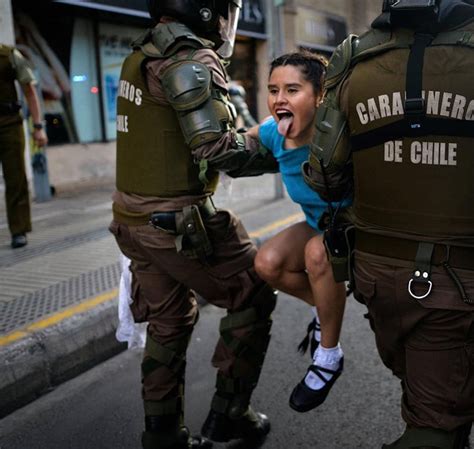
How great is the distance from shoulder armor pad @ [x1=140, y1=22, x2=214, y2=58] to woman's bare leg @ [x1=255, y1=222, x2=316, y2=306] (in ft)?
2.82

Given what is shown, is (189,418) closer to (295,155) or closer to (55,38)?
(295,155)

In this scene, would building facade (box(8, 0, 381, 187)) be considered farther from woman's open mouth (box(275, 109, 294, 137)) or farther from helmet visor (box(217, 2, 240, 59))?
woman's open mouth (box(275, 109, 294, 137))

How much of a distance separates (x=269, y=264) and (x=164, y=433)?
82 centimetres

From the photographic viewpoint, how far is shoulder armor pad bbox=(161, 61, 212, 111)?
2.20m

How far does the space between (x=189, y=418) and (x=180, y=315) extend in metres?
0.76

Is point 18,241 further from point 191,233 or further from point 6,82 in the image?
point 191,233

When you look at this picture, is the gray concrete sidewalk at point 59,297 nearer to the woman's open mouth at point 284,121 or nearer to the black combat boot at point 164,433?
the woman's open mouth at point 284,121

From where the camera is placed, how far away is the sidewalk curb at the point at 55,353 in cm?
320

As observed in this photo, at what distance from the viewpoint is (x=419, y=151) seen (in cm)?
168

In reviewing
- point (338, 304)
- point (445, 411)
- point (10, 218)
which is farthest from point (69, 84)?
point (445, 411)

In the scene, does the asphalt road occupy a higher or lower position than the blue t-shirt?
lower

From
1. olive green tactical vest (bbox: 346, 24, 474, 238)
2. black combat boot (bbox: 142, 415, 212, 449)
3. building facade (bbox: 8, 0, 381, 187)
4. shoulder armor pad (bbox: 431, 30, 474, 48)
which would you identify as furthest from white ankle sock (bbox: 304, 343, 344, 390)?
building facade (bbox: 8, 0, 381, 187)

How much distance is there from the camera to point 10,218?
5.60 metres

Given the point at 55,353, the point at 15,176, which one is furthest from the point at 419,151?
the point at 15,176
